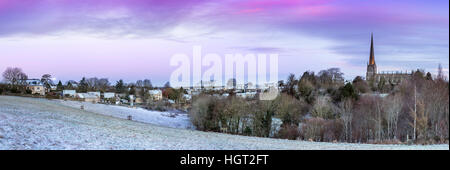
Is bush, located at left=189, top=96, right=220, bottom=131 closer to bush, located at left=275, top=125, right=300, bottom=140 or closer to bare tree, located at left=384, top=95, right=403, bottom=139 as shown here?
bush, located at left=275, top=125, right=300, bottom=140

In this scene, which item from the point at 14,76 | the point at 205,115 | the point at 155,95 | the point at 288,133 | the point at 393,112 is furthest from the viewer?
the point at 155,95

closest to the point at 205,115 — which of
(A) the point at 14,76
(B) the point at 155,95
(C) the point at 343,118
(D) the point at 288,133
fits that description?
(D) the point at 288,133

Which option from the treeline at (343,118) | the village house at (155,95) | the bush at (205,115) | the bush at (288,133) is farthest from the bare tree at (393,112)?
the village house at (155,95)

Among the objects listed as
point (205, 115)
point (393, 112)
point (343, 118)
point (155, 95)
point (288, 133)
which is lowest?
point (288, 133)

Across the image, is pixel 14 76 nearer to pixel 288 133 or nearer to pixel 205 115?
pixel 205 115

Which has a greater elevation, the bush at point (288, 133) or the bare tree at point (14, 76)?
the bare tree at point (14, 76)

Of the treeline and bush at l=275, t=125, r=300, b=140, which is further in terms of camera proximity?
the treeline

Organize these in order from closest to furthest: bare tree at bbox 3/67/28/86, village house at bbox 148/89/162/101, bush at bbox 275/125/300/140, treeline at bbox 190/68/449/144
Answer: bush at bbox 275/125/300/140, treeline at bbox 190/68/449/144, bare tree at bbox 3/67/28/86, village house at bbox 148/89/162/101

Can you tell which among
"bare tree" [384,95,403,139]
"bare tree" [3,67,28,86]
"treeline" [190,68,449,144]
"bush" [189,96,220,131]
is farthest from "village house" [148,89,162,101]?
"bare tree" [384,95,403,139]

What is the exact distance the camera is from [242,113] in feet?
146

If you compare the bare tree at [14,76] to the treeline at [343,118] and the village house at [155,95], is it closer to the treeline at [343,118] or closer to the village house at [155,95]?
the village house at [155,95]
